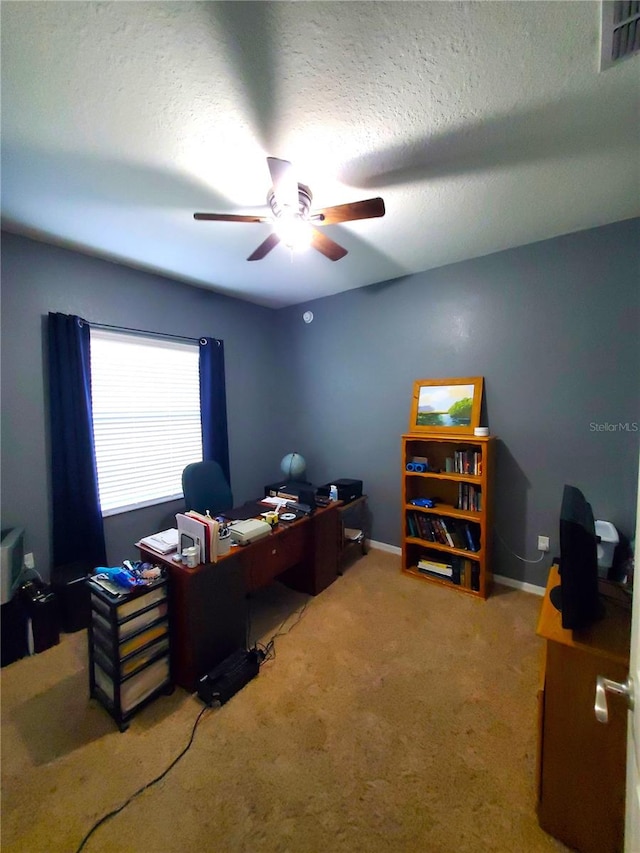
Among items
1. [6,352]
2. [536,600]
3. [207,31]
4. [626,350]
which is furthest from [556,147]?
[6,352]

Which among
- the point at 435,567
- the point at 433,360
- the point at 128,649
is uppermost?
the point at 433,360

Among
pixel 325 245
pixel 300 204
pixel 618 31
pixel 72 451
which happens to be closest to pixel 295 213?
pixel 300 204

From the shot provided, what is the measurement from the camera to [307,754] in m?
1.35

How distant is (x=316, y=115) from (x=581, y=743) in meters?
2.48

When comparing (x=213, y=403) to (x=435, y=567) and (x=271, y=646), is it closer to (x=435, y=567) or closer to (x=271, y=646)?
(x=271, y=646)

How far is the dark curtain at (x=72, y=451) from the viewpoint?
88.5 inches

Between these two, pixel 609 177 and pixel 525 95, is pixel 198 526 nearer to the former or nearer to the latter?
pixel 525 95

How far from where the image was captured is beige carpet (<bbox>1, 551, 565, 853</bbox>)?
1.10m

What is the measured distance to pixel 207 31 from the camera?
986 millimetres

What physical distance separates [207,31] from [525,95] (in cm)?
116

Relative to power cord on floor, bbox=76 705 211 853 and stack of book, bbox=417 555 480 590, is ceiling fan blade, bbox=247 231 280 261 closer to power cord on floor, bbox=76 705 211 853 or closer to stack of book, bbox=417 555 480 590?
power cord on floor, bbox=76 705 211 853

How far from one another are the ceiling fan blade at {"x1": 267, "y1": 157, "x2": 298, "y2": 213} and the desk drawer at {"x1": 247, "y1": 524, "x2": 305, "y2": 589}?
186cm

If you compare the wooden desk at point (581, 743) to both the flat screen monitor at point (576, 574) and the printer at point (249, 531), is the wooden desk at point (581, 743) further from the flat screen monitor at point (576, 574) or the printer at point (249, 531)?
the printer at point (249, 531)

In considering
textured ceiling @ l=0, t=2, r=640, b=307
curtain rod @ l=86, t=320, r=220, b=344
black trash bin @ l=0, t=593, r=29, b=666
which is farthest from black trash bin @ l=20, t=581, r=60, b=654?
textured ceiling @ l=0, t=2, r=640, b=307
